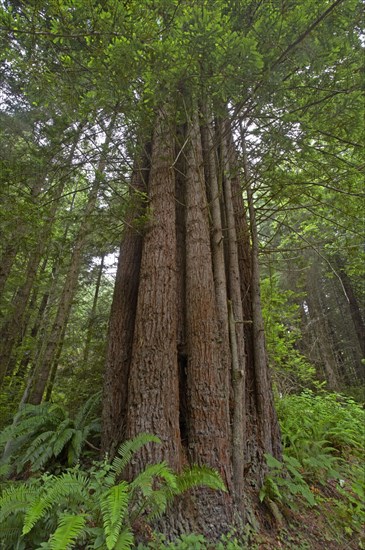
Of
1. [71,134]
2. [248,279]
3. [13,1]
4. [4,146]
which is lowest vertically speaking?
[248,279]

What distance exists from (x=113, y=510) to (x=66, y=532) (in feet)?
0.88

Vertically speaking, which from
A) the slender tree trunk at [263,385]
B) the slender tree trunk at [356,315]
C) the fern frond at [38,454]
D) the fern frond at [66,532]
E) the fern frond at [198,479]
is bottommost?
the fern frond at [66,532]

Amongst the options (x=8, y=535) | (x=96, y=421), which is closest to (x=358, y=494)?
(x=96, y=421)

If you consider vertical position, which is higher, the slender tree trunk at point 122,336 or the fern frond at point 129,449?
the slender tree trunk at point 122,336

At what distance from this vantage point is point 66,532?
165 centimetres

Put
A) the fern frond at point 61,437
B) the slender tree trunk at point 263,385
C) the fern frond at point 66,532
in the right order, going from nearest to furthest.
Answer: the fern frond at point 66,532 → the fern frond at point 61,437 → the slender tree trunk at point 263,385

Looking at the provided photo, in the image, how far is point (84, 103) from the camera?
3.08 metres

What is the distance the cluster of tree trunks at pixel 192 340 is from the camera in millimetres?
2523

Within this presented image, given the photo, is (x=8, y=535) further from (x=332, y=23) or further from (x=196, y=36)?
(x=332, y=23)

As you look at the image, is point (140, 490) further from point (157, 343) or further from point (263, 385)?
point (263, 385)

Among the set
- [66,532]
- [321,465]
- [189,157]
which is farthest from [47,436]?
[189,157]

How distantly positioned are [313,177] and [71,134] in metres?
3.33

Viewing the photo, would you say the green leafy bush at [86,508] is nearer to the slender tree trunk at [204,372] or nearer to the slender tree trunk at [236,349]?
the slender tree trunk at [204,372]

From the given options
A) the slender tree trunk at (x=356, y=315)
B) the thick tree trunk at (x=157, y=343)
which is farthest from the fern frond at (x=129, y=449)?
the slender tree trunk at (x=356, y=315)
